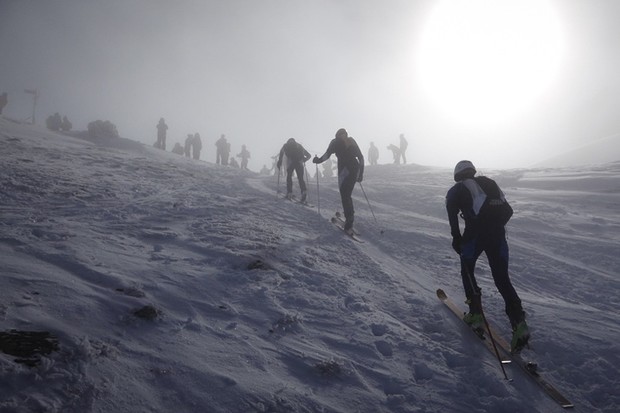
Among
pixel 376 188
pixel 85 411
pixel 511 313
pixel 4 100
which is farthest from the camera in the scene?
pixel 4 100

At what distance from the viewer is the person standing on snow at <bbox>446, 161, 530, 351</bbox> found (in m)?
4.35

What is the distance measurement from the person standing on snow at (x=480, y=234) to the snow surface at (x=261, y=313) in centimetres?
47

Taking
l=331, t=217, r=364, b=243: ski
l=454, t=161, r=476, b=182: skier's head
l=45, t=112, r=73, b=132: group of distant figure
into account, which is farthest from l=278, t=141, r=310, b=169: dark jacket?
l=45, t=112, r=73, b=132: group of distant figure

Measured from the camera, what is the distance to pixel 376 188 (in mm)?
17094

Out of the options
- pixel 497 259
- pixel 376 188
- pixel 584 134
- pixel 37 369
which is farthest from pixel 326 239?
pixel 584 134

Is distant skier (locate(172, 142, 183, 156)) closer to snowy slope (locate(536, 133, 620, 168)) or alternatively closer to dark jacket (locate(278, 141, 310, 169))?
dark jacket (locate(278, 141, 310, 169))

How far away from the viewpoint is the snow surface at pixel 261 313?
110 inches

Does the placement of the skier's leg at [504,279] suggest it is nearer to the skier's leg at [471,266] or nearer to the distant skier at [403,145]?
the skier's leg at [471,266]

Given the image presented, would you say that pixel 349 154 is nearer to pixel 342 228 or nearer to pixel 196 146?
pixel 342 228

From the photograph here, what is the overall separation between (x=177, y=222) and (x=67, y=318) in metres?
4.17

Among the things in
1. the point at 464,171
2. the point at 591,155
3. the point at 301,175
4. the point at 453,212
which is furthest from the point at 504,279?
the point at 591,155

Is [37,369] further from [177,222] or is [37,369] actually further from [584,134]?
[584,134]

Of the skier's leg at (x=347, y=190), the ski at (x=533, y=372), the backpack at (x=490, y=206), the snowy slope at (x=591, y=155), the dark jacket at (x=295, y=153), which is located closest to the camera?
the ski at (x=533, y=372)

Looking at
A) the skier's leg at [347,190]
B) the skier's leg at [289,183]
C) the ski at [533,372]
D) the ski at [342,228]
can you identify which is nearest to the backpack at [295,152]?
the skier's leg at [289,183]
